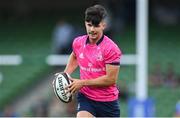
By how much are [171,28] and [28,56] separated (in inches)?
124

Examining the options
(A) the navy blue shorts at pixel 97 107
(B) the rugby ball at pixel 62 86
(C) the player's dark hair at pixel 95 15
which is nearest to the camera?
(C) the player's dark hair at pixel 95 15

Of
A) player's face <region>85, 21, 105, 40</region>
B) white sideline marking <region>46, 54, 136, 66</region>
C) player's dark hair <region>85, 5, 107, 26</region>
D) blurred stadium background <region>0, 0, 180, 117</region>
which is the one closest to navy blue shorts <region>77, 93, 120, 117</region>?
player's face <region>85, 21, 105, 40</region>

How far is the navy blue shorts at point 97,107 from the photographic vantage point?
7871 millimetres

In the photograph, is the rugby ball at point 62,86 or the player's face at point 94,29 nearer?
the player's face at point 94,29

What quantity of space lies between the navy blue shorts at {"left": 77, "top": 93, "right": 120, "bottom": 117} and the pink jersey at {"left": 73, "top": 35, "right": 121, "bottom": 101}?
0.17 feet

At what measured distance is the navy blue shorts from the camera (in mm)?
7871

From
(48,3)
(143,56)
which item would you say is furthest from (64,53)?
(48,3)

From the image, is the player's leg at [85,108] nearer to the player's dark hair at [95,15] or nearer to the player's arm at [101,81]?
the player's arm at [101,81]

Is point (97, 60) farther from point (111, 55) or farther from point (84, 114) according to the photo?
point (84, 114)

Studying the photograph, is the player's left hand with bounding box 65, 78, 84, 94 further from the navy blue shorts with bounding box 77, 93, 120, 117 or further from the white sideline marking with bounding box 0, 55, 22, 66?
the white sideline marking with bounding box 0, 55, 22, 66

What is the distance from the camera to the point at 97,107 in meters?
7.91

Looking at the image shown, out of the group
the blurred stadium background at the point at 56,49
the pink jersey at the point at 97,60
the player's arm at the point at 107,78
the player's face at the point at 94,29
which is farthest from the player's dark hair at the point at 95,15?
the blurred stadium background at the point at 56,49

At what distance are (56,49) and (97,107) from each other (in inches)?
311

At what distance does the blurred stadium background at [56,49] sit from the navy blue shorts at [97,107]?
653 cm
